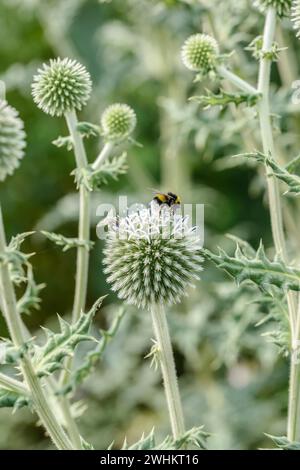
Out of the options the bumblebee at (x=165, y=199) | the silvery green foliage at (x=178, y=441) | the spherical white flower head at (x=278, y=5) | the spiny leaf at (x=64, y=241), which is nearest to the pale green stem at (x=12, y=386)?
the silvery green foliage at (x=178, y=441)

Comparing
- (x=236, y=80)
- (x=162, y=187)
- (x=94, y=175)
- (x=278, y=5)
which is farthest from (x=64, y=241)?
(x=162, y=187)

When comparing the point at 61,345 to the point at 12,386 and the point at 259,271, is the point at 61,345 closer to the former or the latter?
the point at 12,386

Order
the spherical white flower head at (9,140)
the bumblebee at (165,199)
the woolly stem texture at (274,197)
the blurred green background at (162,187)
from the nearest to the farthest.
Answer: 1. the spherical white flower head at (9,140)
2. the woolly stem texture at (274,197)
3. the bumblebee at (165,199)
4. the blurred green background at (162,187)

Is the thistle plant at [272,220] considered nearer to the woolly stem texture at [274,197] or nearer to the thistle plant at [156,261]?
the woolly stem texture at [274,197]

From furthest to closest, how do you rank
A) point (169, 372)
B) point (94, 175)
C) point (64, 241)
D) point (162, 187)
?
point (162, 187) → point (94, 175) → point (64, 241) → point (169, 372)

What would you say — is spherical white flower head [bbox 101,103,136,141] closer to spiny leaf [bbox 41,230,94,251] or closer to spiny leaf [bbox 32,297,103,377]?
spiny leaf [bbox 41,230,94,251]

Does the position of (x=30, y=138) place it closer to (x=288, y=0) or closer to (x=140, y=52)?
(x=140, y=52)
